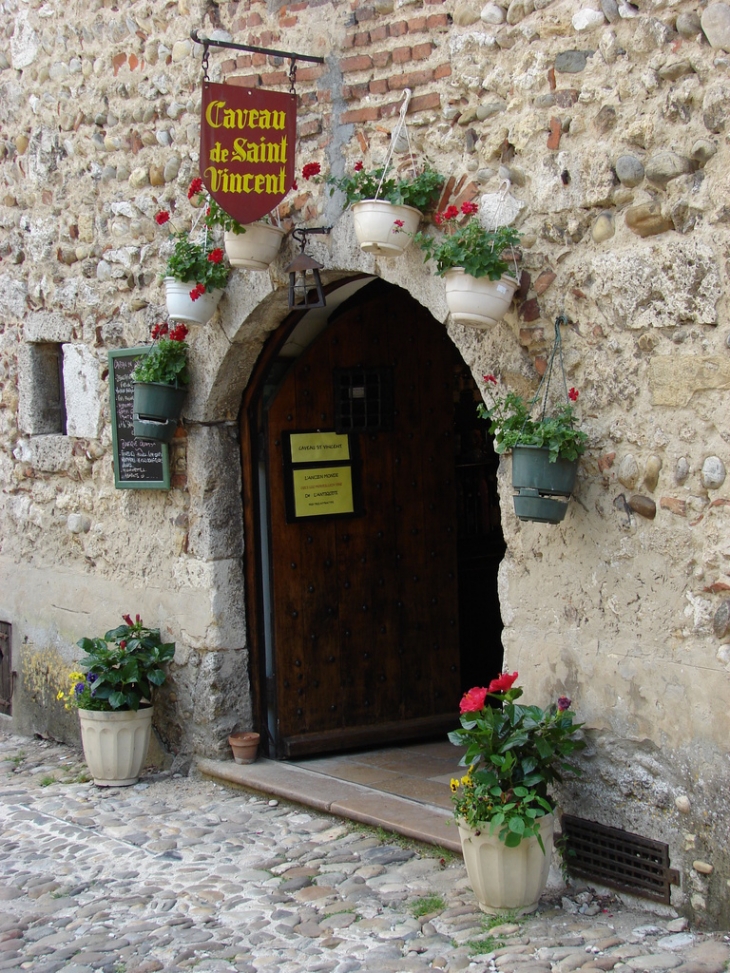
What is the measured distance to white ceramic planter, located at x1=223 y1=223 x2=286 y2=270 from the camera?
4.82 m

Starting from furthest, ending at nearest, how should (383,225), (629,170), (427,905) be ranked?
(383,225) → (427,905) → (629,170)

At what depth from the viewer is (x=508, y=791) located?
3.81m

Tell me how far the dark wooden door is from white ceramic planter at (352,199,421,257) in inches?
53.4

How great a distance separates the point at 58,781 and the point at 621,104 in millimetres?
3944

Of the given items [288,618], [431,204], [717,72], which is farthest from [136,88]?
[717,72]

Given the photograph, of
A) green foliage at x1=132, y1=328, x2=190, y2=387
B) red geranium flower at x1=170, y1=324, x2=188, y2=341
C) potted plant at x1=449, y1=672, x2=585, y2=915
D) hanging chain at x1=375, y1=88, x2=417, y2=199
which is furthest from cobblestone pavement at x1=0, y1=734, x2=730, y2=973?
hanging chain at x1=375, y1=88, x2=417, y2=199

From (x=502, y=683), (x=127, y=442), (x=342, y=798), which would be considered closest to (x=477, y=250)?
(x=502, y=683)

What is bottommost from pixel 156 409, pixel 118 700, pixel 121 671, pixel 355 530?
pixel 118 700

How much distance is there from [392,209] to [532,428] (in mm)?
947

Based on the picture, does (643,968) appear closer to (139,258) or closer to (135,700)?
(135,700)

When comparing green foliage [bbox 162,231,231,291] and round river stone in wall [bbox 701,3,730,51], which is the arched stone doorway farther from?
round river stone in wall [bbox 701,3,730,51]

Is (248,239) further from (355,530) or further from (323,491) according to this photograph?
(355,530)

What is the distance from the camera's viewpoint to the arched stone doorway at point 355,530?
5.60 meters

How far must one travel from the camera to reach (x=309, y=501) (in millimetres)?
5672
